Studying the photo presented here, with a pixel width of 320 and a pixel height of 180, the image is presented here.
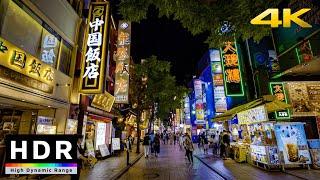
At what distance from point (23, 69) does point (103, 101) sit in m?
8.56

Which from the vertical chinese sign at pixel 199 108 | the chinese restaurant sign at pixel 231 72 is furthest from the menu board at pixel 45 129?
the vertical chinese sign at pixel 199 108

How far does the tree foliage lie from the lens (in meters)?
26.4

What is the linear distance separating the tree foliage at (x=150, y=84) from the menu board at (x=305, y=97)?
15864 millimetres

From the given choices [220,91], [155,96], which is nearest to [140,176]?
[155,96]

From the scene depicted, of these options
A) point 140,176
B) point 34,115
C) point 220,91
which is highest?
point 220,91

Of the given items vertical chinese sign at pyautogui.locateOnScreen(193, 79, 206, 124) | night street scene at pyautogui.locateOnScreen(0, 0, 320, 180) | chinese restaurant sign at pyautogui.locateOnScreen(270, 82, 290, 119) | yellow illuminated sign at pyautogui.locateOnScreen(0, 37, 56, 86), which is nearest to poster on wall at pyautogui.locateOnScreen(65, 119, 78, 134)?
night street scene at pyautogui.locateOnScreen(0, 0, 320, 180)

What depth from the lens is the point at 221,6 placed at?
705 cm

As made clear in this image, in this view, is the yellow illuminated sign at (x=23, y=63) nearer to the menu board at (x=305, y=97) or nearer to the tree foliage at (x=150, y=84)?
the menu board at (x=305, y=97)

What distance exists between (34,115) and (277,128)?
12429mm

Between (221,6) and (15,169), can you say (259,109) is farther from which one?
(15,169)

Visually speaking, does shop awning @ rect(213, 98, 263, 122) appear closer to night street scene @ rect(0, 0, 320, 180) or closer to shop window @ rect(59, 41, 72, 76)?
night street scene @ rect(0, 0, 320, 180)

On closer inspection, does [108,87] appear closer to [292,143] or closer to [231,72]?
[231,72]

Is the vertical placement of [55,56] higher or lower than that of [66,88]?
higher

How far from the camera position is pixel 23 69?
8.38m
